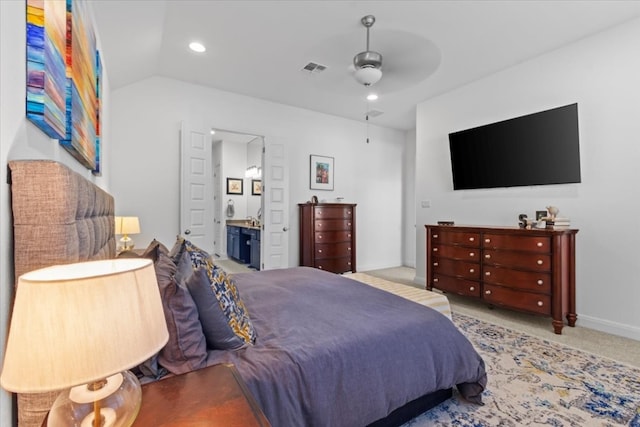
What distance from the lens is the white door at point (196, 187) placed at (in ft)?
12.9

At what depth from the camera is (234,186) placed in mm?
7508

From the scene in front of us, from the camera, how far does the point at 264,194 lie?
180 inches

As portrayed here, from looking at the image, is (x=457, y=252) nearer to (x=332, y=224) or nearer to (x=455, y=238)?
(x=455, y=238)

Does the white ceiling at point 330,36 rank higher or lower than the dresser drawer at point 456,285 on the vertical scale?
higher

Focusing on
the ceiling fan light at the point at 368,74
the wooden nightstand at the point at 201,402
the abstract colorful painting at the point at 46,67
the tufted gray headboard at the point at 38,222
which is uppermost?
the ceiling fan light at the point at 368,74

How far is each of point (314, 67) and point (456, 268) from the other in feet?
9.95

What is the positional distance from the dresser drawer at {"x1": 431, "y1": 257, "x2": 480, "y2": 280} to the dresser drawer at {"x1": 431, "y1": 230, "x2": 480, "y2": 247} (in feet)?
0.75

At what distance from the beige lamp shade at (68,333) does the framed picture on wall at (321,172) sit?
4.71 metres

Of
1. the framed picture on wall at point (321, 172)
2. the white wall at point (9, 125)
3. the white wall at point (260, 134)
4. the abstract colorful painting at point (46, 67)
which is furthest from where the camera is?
the framed picture on wall at point (321, 172)

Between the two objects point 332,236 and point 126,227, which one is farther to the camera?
point 332,236

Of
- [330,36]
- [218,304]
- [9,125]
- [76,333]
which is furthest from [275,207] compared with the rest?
[76,333]

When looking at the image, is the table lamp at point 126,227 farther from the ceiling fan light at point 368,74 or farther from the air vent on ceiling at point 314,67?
the ceiling fan light at point 368,74

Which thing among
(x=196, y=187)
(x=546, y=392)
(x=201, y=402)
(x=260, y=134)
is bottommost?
(x=546, y=392)

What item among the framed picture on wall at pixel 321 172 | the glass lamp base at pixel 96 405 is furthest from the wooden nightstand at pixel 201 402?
the framed picture on wall at pixel 321 172
